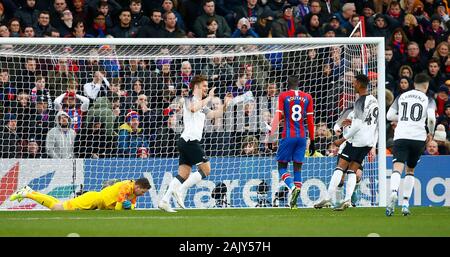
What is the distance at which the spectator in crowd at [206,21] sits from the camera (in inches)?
915

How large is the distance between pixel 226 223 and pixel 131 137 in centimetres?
624

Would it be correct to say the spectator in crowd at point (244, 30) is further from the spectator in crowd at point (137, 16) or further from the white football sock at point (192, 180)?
the white football sock at point (192, 180)

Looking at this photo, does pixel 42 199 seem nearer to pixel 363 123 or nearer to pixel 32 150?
pixel 32 150

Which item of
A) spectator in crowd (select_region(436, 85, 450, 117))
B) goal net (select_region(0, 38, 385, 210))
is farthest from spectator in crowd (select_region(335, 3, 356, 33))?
goal net (select_region(0, 38, 385, 210))

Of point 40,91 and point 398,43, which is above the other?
point 398,43

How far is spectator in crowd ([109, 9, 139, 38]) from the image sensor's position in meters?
22.6

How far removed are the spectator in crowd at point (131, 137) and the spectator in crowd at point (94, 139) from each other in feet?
0.66

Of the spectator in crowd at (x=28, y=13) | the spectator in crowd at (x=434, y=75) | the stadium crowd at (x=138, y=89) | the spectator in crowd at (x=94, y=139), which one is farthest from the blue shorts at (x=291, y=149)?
the spectator in crowd at (x=434, y=75)

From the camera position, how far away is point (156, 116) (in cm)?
2058

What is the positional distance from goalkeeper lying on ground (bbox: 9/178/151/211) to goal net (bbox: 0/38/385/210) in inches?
56.9

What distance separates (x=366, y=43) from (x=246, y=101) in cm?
239

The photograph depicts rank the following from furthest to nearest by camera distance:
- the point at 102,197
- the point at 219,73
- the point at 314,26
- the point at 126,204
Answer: the point at 314,26
the point at 219,73
the point at 126,204
the point at 102,197

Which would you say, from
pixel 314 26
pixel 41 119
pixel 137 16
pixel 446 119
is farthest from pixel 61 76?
pixel 446 119

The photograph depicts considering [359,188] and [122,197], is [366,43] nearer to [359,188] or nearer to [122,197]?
[359,188]
